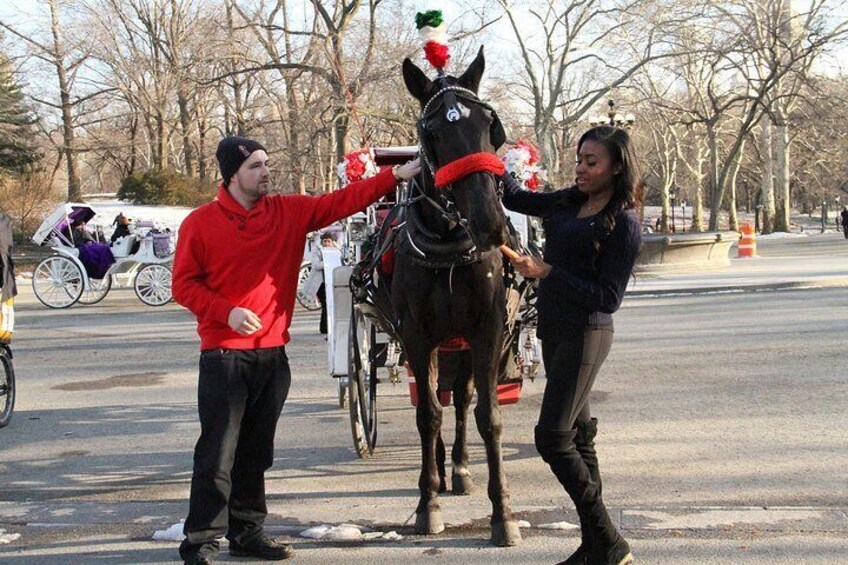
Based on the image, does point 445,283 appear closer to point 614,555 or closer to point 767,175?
point 614,555

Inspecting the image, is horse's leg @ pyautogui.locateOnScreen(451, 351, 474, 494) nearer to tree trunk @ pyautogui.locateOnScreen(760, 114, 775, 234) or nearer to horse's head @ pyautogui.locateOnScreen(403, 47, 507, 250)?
horse's head @ pyautogui.locateOnScreen(403, 47, 507, 250)

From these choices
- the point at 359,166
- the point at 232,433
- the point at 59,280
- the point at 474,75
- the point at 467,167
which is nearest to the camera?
the point at 467,167

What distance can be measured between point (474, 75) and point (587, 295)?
1.40 metres

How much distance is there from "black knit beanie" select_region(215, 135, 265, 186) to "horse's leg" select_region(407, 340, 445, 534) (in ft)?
4.30

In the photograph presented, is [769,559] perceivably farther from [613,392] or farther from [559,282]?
[613,392]

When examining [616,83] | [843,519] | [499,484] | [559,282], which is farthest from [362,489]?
[616,83]

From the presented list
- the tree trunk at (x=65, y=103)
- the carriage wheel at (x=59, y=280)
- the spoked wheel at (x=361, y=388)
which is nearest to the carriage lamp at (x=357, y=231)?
the spoked wheel at (x=361, y=388)

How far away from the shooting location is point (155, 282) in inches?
779

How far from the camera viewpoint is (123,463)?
6898mm

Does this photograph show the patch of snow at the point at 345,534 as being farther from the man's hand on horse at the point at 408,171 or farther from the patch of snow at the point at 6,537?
the man's hand on horse at the point at 408,171

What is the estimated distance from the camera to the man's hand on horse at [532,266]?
4.07 meters

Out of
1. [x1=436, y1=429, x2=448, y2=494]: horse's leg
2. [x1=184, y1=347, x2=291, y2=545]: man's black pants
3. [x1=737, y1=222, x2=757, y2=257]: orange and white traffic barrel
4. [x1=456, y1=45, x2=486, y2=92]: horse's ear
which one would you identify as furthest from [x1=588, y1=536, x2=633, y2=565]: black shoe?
[x1=737, y1=222, x2=757, y2=257]: orange and white traffic barrel

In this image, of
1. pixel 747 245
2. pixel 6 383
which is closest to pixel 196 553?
pixel 6 383

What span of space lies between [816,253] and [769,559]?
2936 cm
